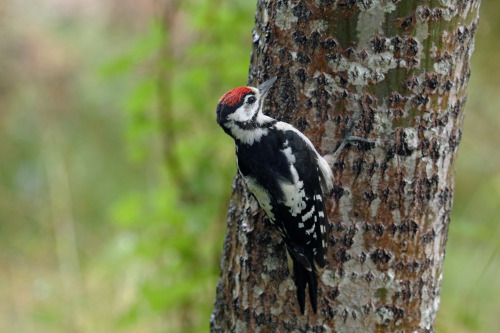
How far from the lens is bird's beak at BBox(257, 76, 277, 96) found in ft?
5.68

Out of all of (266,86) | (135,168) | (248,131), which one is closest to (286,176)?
(248,131)

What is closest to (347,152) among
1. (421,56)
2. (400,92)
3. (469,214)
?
(400,92)

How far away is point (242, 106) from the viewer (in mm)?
1909

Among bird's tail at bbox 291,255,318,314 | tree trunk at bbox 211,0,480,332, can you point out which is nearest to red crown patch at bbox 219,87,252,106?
tree trunk at bbox 211,0,480,332

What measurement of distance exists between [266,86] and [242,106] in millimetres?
183

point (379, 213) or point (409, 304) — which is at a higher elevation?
point (379, 213)

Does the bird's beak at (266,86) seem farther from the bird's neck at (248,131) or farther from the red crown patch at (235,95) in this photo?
the bird's neck at (248,131)

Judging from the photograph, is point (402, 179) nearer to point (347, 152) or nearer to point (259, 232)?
point (347, 152)

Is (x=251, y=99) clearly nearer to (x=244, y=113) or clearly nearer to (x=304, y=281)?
(x=244, y=113)

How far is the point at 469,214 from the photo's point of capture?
456cm

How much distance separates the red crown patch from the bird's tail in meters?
0.57

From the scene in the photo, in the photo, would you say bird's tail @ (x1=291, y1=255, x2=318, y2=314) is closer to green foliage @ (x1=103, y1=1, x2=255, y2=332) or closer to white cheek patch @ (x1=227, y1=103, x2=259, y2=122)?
white cheek patch @ (x1=227, y1=103, x2=259, y2=122)

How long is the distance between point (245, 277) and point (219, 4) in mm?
1482

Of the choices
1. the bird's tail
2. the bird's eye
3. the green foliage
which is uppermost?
the green foliage
